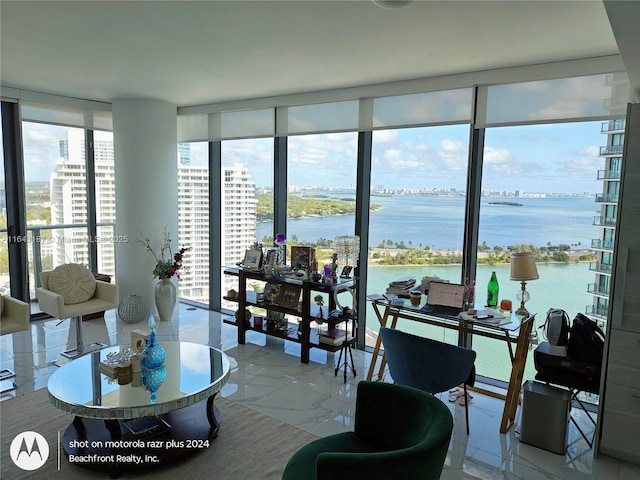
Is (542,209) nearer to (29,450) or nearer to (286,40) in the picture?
(286,40)

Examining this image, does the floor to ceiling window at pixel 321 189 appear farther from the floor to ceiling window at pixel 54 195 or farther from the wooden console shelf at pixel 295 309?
the floor to ceiling window at pixel 54 195

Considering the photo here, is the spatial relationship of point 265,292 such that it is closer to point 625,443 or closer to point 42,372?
point 42,372

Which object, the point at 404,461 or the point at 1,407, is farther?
the point at 1,407

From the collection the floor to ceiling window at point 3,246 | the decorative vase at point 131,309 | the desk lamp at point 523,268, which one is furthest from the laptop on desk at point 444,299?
the floor to ceiling window at point 3,246

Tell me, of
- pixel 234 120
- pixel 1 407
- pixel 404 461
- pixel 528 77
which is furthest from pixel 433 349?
pixel 234 120

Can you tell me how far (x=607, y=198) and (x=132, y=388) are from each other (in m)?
3.76

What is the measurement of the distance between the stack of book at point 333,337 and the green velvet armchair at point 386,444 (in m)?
1.96

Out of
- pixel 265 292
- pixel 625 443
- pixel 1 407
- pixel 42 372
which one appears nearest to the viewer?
pixel 625 443

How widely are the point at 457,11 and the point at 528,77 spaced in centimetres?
141

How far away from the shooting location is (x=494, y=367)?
4234 millimetres

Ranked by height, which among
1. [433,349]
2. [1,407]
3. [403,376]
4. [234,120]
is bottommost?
[1,407]

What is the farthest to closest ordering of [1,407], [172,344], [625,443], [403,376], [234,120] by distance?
[234,120]
[172,344]
[1,407]
[403,376]
[625,443]

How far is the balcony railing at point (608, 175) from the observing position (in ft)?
11.6

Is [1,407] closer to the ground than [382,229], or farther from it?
closer to the ground
